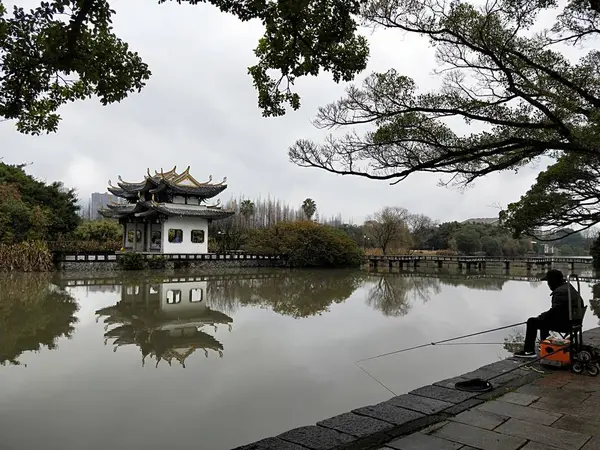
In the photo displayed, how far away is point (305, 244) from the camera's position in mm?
25156

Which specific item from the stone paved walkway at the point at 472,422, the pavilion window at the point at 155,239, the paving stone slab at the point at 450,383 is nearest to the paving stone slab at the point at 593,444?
the stone paved walkway at the point at 472,422

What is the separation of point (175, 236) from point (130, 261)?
4401 mm

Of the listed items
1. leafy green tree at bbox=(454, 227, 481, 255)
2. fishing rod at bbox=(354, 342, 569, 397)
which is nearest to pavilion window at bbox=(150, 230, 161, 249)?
fishing rod at bbox=(354, 342, 569, 397)

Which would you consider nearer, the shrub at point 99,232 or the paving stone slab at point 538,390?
the paving stone slab at point 538,390

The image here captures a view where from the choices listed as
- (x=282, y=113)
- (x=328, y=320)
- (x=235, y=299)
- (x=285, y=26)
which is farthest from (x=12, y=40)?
(x=235, y=299)

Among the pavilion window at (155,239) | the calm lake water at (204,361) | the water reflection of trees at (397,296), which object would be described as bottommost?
the calm lake water at (204,361)

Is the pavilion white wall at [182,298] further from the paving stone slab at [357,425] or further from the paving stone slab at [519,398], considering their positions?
the paving stone slab at [519,398]

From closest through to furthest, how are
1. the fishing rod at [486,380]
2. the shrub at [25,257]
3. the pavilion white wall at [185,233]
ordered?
the fishing rod at [486,380] → the shrub at [25,257] → the pavilion white wall at [185,233]

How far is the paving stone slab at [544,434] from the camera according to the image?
236 cm

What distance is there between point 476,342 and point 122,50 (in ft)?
18.9

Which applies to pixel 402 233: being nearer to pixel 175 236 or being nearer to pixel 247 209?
pixel 247 209

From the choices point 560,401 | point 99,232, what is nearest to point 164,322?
point 560,401

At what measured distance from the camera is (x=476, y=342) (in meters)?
6.30

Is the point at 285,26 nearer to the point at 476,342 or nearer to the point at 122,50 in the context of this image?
the point at 122,50
